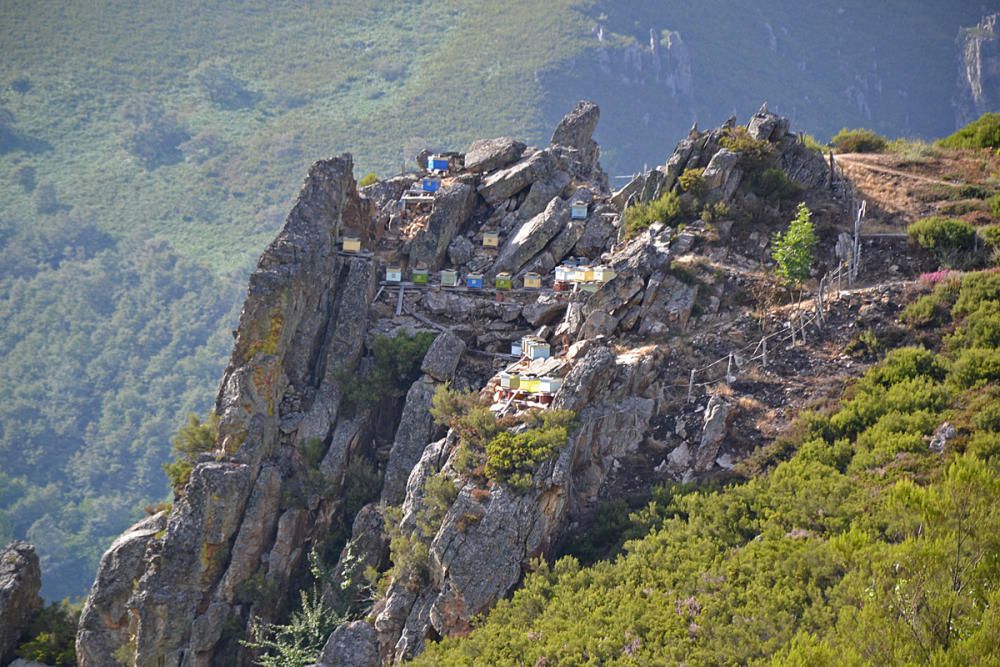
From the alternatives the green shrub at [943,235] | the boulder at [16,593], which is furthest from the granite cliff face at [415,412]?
the green shrub at [943,235]

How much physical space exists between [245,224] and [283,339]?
12392cm

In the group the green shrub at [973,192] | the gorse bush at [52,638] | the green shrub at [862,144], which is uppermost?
the green shrub at [862,144]

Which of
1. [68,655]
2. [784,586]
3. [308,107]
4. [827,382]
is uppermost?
[308,107]

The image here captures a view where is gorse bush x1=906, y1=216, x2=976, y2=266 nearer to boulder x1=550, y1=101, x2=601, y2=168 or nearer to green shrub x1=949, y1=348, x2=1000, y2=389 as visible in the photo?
green shrub x1=949, y1=348, x2=1000, y2=389

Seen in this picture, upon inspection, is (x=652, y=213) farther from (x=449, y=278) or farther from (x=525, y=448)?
(x=525, y=448)

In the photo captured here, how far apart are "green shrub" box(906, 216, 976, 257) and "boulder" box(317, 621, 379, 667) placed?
28.4 m

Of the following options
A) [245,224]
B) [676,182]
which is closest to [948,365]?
[676,182]

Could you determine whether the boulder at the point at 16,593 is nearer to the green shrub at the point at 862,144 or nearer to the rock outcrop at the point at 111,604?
the rock outcrop at the point at 111,604

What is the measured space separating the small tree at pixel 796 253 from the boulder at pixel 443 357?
45.7 ft

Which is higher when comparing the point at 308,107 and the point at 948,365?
the point at 308,107

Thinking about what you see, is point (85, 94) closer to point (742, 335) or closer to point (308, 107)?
point (308, 107)

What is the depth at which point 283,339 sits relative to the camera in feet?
186

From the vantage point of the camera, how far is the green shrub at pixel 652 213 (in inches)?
2384

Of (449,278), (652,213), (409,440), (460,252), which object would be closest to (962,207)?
(652,213)
